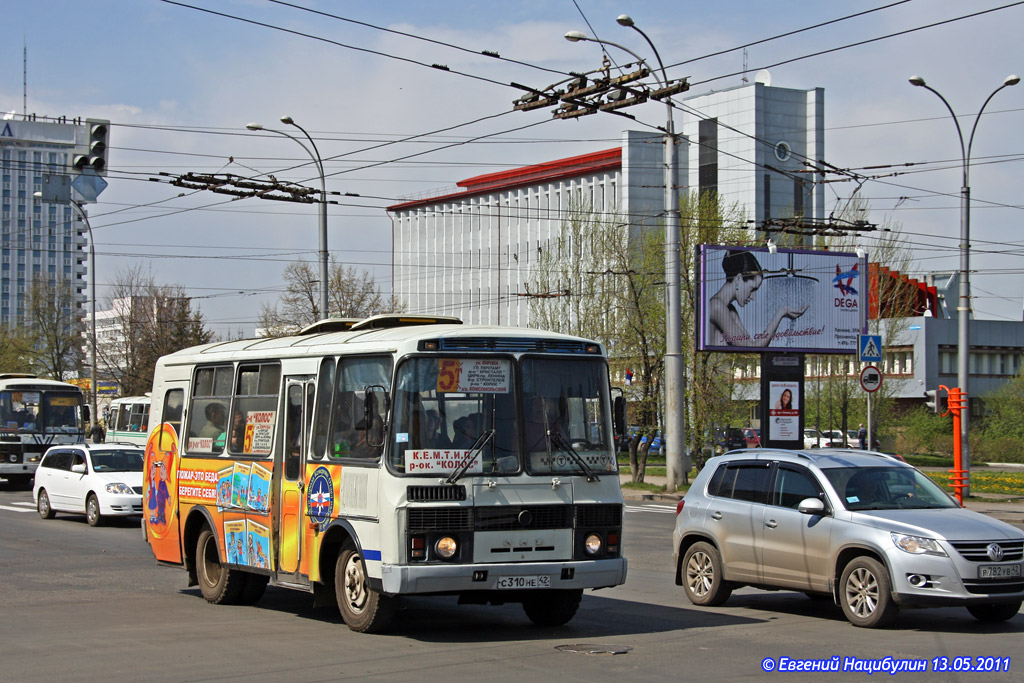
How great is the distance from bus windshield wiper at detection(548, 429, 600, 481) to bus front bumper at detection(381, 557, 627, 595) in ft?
2.54

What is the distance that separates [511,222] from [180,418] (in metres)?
91.4

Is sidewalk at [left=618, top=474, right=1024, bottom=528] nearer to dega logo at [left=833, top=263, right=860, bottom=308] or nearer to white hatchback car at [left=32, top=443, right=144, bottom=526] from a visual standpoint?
dega logo at [left=833, top=263, right=860, bottom=308]

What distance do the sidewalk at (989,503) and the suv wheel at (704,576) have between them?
49.0 ft

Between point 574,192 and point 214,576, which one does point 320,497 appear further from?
point 574,192

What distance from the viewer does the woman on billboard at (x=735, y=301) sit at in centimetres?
3700

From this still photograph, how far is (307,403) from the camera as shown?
11836mm

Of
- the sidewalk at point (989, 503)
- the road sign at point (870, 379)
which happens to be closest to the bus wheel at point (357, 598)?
the sidewalk at point (989, 503)

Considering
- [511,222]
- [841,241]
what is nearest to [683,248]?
[841,241]

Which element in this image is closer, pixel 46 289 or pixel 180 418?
pixel 180 418

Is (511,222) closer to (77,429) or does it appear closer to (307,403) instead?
(77,429)

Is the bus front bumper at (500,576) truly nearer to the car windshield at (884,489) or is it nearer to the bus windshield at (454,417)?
the bus windshield at (454,417)

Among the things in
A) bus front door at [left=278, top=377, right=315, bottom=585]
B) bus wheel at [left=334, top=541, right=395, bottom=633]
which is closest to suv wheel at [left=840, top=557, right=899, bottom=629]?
bus wheel at [left=334, top=541, right=395, bottom=633]

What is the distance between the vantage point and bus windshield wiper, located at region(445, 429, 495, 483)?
33.7 feet

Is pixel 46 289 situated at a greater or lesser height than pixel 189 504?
greater
